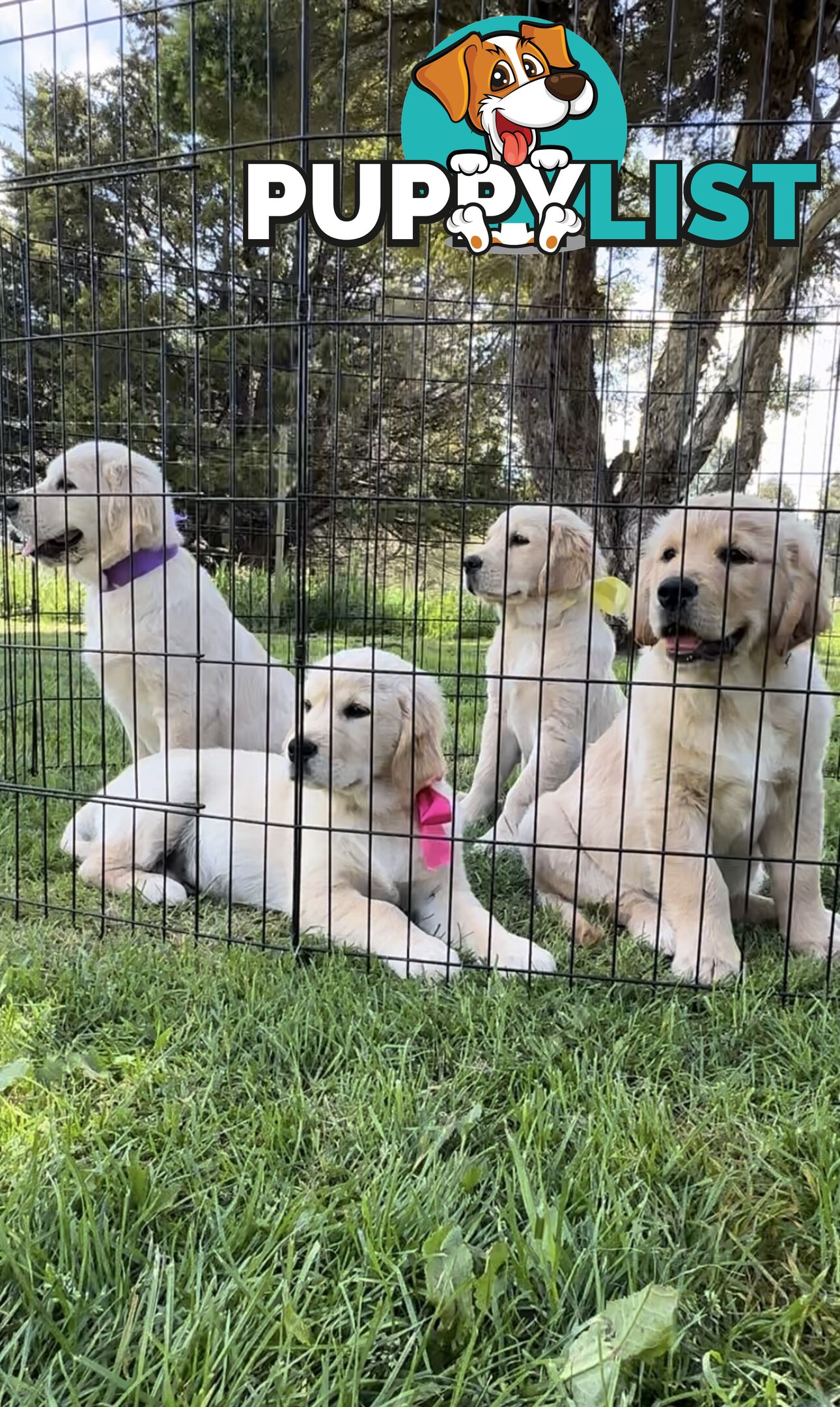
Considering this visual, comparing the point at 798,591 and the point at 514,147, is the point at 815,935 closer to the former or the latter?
the point at 798,591

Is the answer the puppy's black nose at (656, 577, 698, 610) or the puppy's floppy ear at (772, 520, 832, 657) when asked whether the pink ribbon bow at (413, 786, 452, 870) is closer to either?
the puppy's black nose at (656, 577, 698, 610)

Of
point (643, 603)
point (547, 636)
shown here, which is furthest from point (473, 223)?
point (547, 636)

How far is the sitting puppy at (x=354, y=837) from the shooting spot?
8.18ft

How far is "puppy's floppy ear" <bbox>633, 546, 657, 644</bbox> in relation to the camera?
2.58m

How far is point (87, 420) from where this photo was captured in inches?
326

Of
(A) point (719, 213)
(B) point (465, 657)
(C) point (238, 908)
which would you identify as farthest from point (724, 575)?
(B) point (465, 657)

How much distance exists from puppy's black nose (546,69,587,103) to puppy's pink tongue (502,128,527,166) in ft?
1.71

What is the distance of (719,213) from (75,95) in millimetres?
8873

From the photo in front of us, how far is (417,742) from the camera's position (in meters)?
2.62

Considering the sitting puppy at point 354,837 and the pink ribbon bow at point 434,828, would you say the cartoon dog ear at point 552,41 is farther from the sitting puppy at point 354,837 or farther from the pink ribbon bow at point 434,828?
the pink ribbon bow at point 434,828

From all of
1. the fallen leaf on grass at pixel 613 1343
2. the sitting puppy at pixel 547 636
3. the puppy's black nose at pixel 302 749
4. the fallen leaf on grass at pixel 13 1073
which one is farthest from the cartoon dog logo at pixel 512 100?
the fallen leaf on grass at pixel 613 1343

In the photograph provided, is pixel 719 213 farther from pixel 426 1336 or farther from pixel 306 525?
pixel 426 1336

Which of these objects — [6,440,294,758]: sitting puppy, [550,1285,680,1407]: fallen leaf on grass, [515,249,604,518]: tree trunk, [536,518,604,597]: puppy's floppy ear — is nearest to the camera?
[550,1285,680,1407]: fallen leaf on grass

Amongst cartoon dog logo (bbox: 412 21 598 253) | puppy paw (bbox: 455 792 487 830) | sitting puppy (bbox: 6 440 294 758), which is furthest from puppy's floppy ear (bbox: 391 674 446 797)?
puppy paw (bbox: 455 792 487 830)
